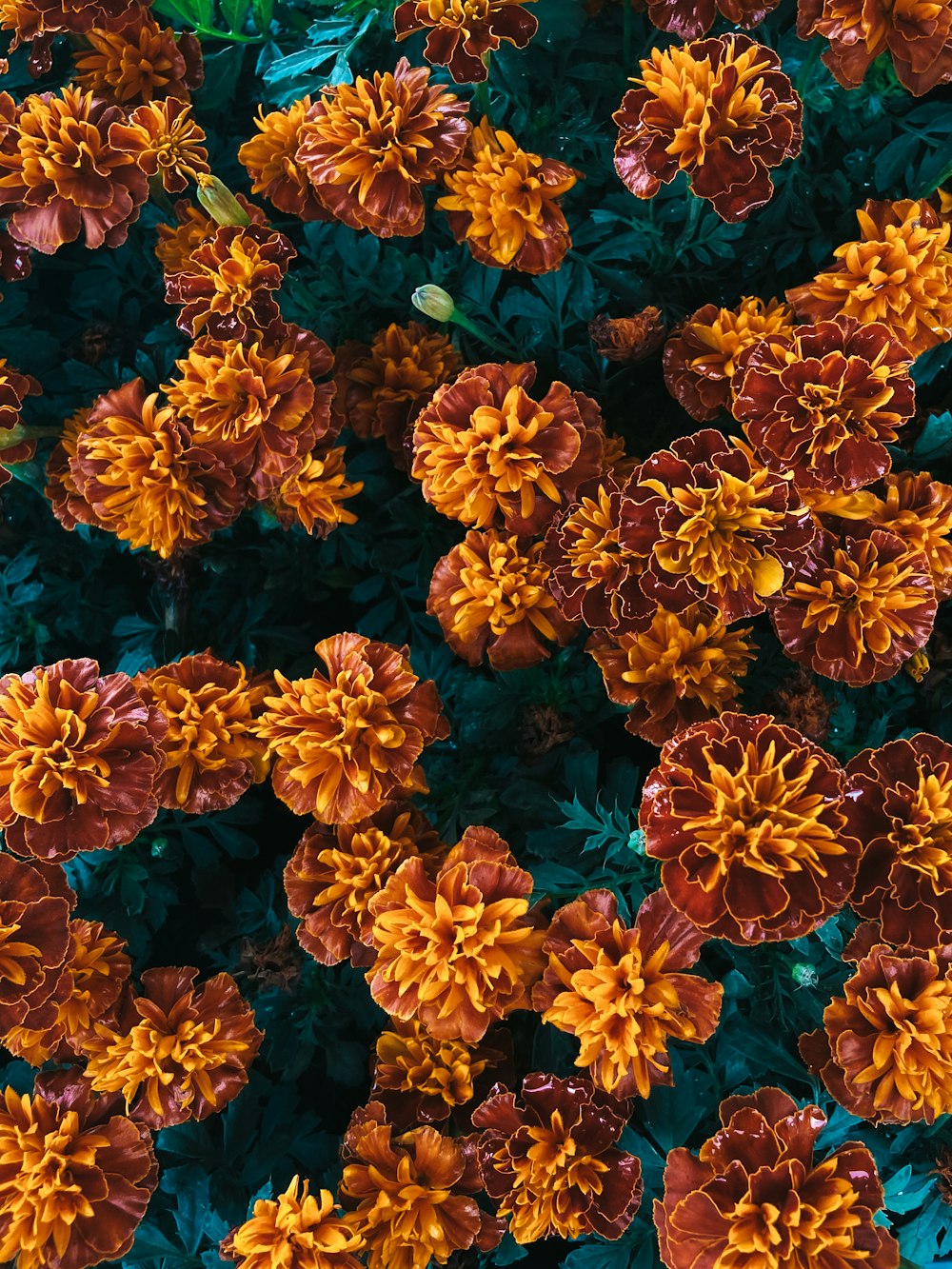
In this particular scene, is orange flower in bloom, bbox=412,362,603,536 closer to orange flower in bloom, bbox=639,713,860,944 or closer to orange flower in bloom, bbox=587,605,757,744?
orange flower in bloom, bbox=587,605,757,744

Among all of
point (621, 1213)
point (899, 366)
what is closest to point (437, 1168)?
point (621, 1213)

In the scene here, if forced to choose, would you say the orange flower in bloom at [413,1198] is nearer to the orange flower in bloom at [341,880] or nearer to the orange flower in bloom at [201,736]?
the orange flower in bloom at [341,880]

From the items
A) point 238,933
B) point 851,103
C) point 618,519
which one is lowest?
point 238,933

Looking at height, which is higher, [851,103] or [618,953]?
[851,103]

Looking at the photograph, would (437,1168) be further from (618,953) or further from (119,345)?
(119,345)

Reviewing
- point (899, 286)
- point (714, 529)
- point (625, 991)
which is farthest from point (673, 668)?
point (899, 286)

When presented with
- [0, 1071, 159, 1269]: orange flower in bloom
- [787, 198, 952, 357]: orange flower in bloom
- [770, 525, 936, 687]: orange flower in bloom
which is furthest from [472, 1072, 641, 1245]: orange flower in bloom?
[787, 198, 952, 357]: orange flower in bloom
